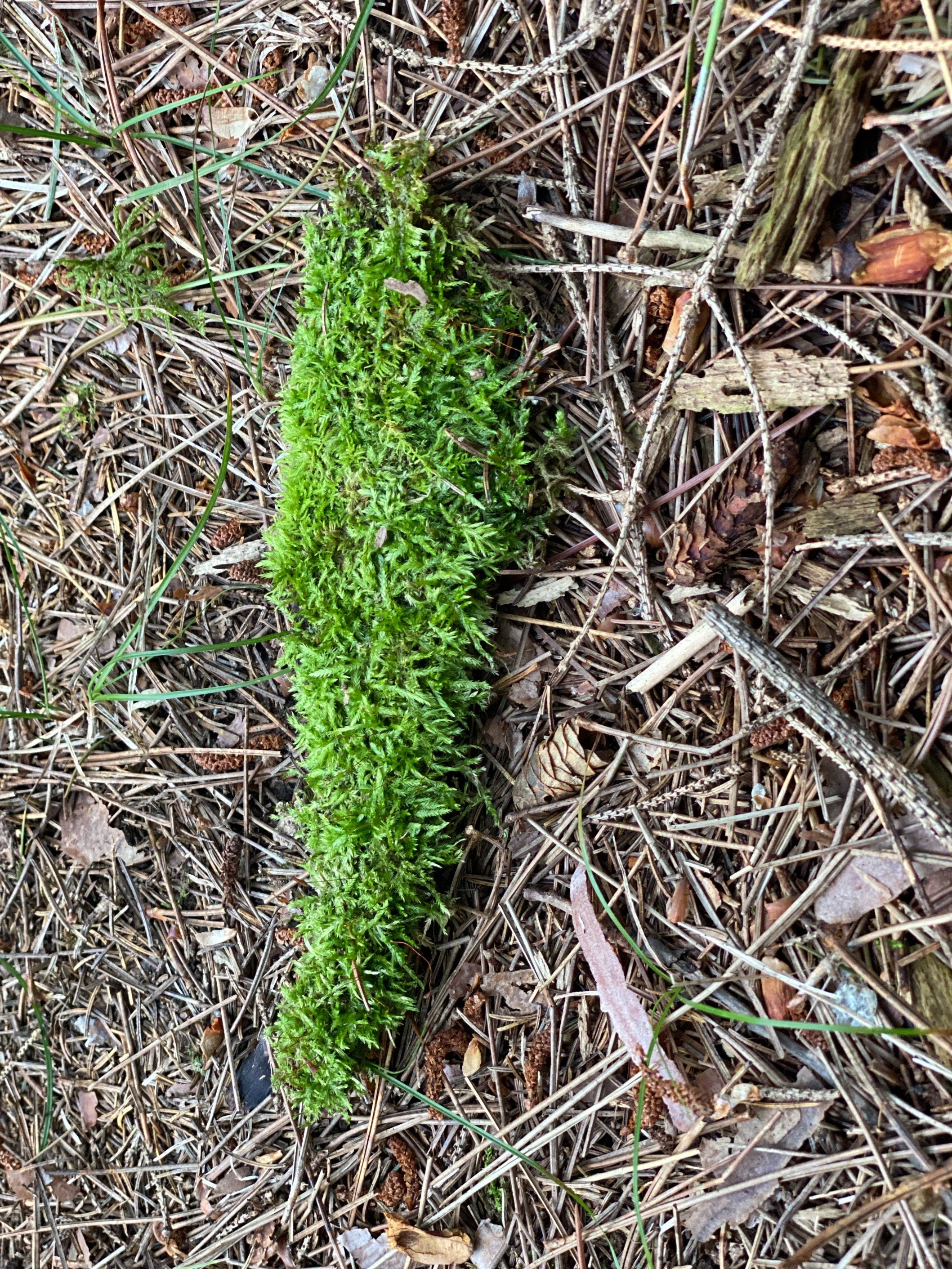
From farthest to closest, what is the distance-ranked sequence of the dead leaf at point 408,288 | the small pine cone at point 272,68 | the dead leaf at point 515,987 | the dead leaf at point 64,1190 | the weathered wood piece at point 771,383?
the dead leaf at point 64,1190 → the small pine cone at point 272,68 → the dead leaf at point 515,987 → the dead leaf at point 408,288 → the weathered wood piece at point 771,383

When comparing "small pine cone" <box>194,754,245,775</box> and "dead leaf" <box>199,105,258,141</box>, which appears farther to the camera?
"small pine cone" <box>194,754,245,775</box>

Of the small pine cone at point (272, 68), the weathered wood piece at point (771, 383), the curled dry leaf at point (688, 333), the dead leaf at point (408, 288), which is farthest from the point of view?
the small pine cone at point (272, 68)

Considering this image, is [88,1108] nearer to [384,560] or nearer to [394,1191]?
[394,1191]

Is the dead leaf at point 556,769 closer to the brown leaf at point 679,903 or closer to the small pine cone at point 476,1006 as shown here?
the brown leaf at point 679,903

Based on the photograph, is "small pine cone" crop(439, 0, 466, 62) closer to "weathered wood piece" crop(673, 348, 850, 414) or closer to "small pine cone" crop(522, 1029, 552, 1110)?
"weathered wood piece" crop(673, 348, 850, 414)

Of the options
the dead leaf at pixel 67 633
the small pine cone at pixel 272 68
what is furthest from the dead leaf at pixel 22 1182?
the small pine cone at pixel 272 68

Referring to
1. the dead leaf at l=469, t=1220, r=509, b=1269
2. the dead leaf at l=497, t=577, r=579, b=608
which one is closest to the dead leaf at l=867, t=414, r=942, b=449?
the dead leaf at l=497, t=577, r=579, b=608
